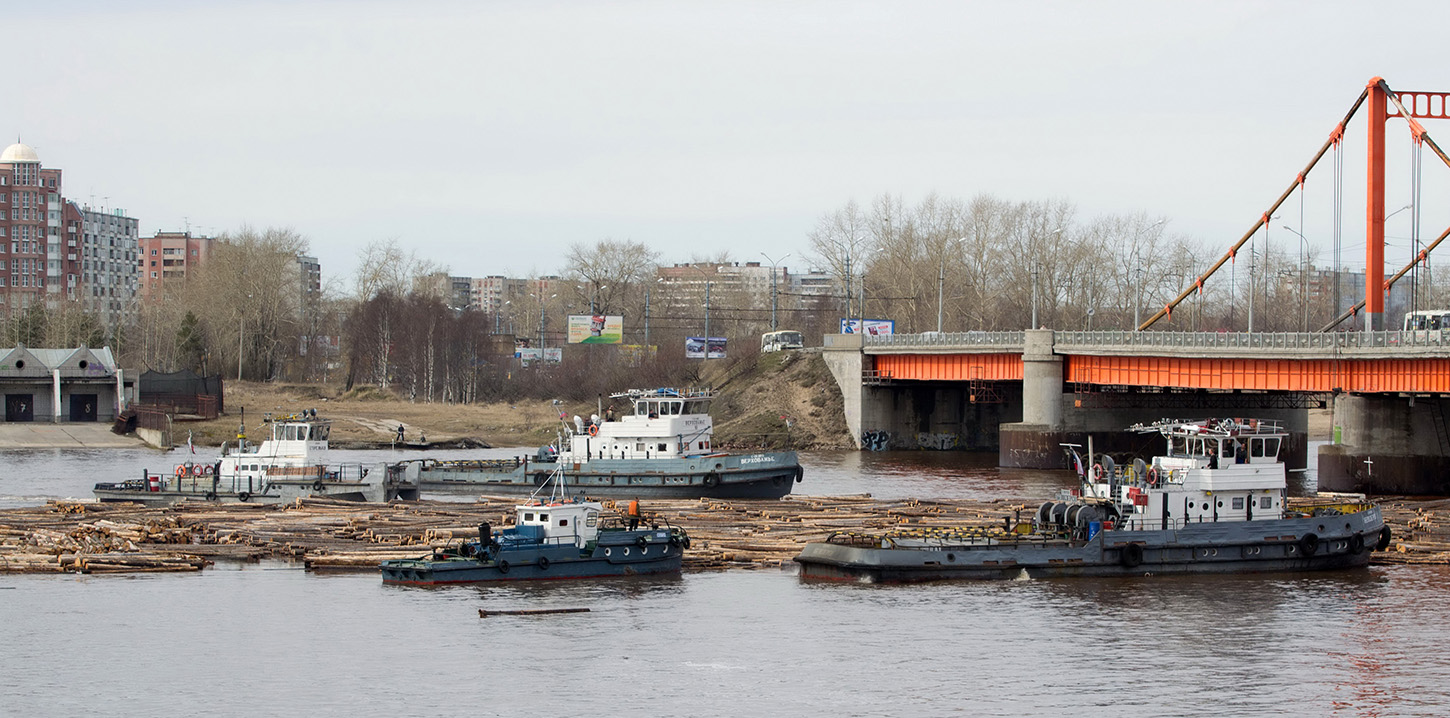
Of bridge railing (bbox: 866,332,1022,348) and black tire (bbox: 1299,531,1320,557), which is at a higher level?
bridge railing (bbox: 866,332,1022,348)

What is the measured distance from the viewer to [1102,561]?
43344mm

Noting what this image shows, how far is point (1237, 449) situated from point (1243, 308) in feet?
407

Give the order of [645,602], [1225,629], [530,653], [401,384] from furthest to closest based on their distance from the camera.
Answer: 1. [401,384]
2. [645,602]
3. [1225,629]
4. [530,653]

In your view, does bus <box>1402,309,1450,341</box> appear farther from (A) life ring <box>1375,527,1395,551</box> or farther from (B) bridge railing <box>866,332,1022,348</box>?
(A) life ring <box>1375,527,1395,551</box>

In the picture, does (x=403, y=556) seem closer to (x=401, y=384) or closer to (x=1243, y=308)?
(x=401, y=384)

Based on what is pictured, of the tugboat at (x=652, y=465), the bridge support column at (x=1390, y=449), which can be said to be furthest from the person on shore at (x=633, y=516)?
the bridge support column at (x=1390, y=449)

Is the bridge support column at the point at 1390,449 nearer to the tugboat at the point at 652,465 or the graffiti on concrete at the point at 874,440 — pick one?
the tugboat at the point at 652,465

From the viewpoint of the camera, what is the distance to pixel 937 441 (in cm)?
10100

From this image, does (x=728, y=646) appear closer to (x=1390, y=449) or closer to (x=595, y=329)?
(x=1390, y=449)

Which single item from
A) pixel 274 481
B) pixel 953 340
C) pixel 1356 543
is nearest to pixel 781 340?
pixel 953 340

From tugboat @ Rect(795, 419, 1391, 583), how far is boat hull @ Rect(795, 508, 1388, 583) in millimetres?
26

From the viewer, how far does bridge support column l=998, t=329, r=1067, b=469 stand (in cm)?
8362

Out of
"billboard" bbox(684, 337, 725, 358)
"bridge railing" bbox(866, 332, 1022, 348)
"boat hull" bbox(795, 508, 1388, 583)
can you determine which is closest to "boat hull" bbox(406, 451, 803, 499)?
"boat hull" bbox(795, 508, 1388, 583)

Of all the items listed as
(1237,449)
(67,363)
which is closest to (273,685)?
(1237,449)
